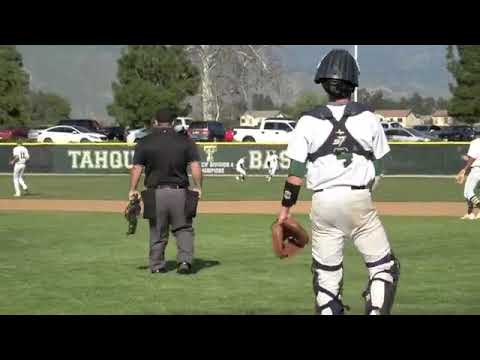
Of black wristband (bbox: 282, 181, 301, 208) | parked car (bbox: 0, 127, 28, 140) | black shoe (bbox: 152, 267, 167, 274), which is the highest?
black wristband (bbox: 282, 181, 301, 208)

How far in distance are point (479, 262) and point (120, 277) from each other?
15.7 feet

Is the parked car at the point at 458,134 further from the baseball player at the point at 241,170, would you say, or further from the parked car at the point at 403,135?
the baseball player at the point at 241,170

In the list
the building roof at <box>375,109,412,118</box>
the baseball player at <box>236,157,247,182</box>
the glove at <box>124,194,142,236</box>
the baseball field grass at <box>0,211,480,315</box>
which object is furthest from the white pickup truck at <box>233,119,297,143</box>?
the building roof at <box>375,109,412,118</box>

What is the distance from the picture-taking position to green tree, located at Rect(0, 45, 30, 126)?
66.0 meters

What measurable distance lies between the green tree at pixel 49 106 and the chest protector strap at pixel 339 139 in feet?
401

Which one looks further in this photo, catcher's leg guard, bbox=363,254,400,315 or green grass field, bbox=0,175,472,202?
green grass field, bbox=0,175,472,202

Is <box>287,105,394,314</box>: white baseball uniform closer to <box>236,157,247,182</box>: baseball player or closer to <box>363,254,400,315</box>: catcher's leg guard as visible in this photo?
<box>363,254,400,315</box>: catcher's leg guard

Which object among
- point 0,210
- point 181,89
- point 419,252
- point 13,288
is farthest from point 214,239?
point 181,89

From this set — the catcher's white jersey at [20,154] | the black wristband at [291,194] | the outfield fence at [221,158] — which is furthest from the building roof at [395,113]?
the black wristband at [291,194]

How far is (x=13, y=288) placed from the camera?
1025cm

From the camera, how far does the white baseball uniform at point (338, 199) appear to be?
6590mm

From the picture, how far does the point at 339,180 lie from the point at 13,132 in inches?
2471

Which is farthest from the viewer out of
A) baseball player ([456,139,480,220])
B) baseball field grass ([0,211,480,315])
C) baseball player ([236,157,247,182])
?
baseball player ([236,157,247,182])

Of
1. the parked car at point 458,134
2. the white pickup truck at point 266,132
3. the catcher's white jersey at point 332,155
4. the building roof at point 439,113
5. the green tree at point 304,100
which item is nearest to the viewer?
the catcher's white jersey at point 332,155
